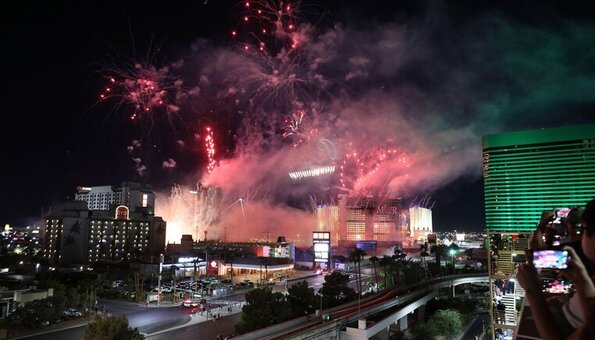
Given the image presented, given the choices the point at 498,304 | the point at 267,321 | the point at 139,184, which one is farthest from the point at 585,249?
the point at 139,184

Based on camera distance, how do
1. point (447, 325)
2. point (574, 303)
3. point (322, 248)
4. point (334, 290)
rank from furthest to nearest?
point (322, 248) → point (334, 290) → point (447, 325) → point (574, 303)

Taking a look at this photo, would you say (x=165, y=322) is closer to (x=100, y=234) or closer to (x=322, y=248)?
(x=322, y=248)

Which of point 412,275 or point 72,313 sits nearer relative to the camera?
point 72,313

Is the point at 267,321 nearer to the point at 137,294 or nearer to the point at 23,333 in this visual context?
the point at 23,333

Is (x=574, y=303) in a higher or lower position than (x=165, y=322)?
higher

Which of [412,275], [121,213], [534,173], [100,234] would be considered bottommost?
[412,275]

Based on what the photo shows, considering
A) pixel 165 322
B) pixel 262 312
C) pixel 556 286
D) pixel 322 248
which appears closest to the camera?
pixel 556 286

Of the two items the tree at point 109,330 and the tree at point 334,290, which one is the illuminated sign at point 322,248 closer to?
the tree at point 334,290

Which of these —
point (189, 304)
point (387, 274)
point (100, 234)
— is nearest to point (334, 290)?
point (189, 304)
